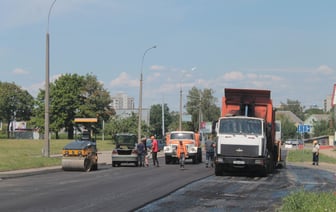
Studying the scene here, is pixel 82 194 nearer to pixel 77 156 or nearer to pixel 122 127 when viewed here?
pixel 77 156

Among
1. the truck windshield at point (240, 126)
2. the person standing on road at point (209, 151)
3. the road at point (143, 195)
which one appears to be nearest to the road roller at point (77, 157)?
the road at point (143, 195)

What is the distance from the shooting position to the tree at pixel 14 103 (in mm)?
137625

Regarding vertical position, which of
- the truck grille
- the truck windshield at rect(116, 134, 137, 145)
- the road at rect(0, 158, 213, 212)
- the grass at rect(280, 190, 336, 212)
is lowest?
the road at rect(0, 158, 213, 212)

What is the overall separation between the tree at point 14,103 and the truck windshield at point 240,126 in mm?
118412

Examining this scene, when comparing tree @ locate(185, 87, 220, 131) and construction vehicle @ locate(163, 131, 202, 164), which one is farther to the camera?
tree @ locate(185, 87, 220, 131)

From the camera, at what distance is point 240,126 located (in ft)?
79.0

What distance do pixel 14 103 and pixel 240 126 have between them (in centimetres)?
12436

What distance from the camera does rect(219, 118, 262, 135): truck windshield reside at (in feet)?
78.5

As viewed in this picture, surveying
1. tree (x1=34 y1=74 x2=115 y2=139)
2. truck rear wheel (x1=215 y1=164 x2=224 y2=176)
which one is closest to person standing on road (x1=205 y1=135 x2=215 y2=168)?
truck rear wheel (x1=215 y1=164 x2=224 y2=176)

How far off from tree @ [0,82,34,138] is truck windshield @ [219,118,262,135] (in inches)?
4662

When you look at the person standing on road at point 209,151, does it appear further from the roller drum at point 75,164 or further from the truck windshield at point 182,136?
the roller drum at point 75,164

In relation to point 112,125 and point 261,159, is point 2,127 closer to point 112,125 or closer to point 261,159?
point 112,125

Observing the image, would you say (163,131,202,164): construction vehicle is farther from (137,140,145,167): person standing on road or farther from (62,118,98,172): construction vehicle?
(62,118,98,172): construction vehicle

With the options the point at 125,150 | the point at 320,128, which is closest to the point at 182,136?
the point at 125,150
